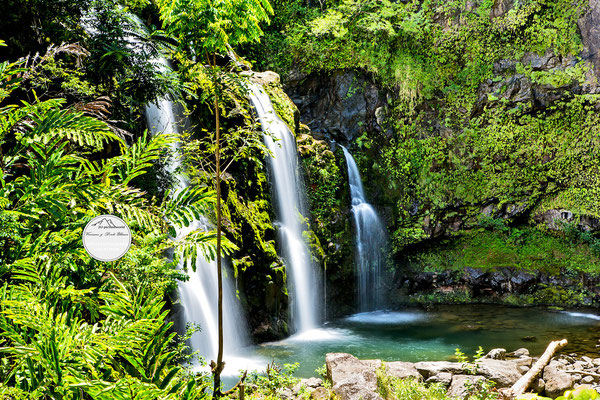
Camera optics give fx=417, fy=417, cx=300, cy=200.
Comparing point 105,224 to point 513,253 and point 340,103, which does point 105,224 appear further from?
point 513,253

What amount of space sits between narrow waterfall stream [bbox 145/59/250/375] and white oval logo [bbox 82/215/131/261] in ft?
11.4

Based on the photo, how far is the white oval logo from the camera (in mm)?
2145

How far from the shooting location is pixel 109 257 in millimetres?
2176

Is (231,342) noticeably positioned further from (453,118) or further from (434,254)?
(453,118)

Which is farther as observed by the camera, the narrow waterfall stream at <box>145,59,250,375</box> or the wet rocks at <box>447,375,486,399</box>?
the narrow waterfall stream at <box>145,59,250,375</box>

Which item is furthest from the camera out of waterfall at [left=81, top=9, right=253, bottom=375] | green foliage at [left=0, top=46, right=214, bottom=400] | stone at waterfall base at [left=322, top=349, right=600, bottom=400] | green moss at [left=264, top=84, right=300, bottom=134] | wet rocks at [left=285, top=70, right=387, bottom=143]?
wet rocks at [left=285, top=70, right=387, bottom=143]

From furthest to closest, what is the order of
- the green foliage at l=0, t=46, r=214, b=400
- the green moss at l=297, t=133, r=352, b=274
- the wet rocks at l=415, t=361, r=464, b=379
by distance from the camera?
1. the green moss at l=297, t=133, r=352, b=274
2. the wet rocks at l=415, t=361, r=464, b=379
3. the green foliage at l=0, t=46, r=214, b=400

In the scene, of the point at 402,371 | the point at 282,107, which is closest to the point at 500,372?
the point at 402,371

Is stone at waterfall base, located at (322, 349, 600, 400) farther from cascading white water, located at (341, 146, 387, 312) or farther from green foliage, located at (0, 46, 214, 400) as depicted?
cascading white water, located at (341, 146, 387, 312)

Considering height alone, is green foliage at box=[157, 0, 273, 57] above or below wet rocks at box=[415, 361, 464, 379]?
above

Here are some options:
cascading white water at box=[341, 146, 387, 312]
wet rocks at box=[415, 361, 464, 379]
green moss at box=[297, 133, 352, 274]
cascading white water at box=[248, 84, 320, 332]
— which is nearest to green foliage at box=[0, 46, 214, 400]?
wet rocks at box=[415, 361, 464, 379]

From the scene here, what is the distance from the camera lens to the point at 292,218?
9016mm

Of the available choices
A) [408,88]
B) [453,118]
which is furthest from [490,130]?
[408,88]

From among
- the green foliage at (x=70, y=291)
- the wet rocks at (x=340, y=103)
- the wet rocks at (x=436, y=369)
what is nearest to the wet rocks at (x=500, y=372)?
the wet rocks at (x=436, y=369)
